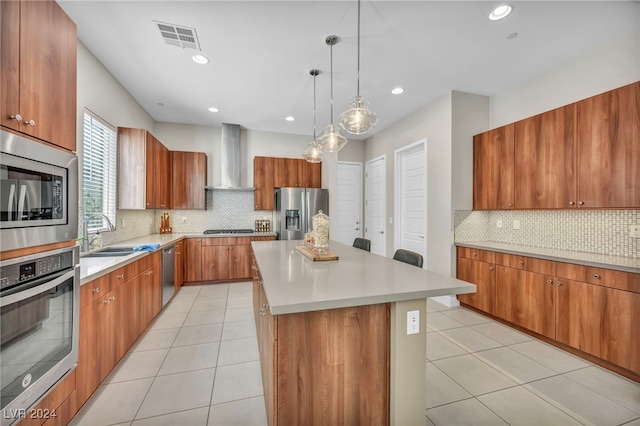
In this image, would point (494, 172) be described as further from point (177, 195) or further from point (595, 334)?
point (177, 195)

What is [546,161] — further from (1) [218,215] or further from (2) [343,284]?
(1) [218,215]

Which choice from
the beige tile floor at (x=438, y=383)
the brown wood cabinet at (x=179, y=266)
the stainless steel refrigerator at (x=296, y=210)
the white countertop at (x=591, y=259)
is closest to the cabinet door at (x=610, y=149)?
the white countertop at (x=591, y=259)

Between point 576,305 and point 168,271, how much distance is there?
15.2ft

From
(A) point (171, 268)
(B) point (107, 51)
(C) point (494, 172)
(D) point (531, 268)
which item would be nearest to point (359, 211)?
(C) point (494, 172)

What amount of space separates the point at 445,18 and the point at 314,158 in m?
1.90

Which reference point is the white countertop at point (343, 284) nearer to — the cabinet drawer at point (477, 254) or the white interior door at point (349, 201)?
the cabinet drawer at point (477, 254)

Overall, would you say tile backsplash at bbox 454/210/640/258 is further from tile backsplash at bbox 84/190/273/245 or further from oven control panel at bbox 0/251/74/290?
oven control panel at bbox 0/251/74/290

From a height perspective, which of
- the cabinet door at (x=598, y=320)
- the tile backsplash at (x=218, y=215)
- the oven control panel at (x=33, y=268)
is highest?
the tile backsplash at (x=218, y=215)

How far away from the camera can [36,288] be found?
3.77 ft

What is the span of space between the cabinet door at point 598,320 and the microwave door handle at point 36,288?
12.6ft

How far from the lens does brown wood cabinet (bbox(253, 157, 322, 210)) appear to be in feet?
16.6

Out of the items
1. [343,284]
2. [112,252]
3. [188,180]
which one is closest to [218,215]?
[188,180]

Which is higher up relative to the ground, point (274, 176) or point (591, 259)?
point (274, 176)

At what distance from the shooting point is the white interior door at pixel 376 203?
5086mm
